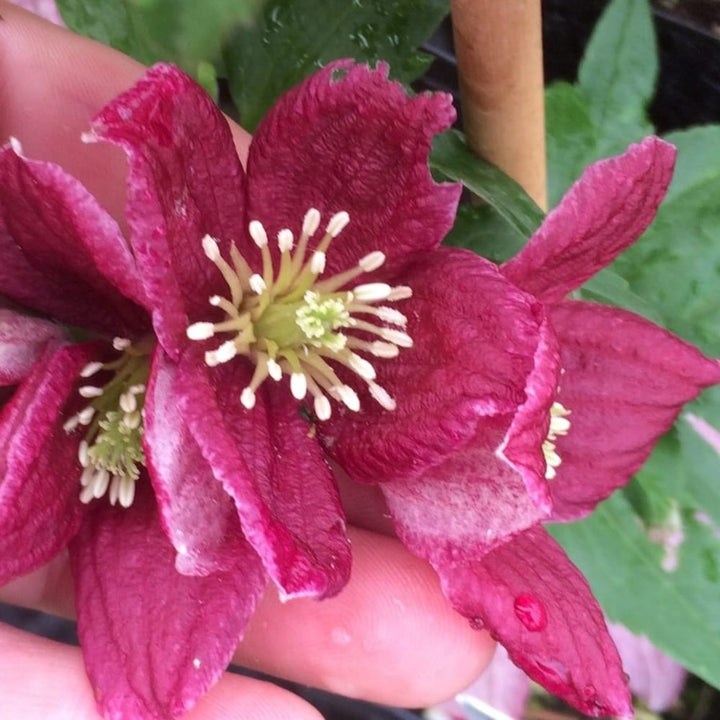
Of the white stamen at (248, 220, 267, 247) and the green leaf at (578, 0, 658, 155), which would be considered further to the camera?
the green leaf at (578, 0, 658, 155)

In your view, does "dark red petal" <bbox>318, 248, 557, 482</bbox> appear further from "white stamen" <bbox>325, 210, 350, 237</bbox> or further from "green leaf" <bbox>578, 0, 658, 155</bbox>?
"green leaf" <bbox>578, 0, 658, 155</bbox>

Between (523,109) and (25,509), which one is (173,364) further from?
(523,109)

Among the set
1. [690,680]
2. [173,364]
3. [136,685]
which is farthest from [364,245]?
[690,680]

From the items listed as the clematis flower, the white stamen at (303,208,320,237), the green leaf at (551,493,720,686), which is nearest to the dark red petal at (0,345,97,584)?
the clematis flower

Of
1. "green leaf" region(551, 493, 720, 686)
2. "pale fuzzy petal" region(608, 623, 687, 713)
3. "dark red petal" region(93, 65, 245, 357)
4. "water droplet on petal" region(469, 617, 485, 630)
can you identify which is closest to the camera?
"dark red petal" region(93, 65, 245, 357)

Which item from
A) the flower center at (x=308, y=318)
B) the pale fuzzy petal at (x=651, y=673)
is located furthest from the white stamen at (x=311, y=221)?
the pale fuzzy petal at (x=651, y=673)

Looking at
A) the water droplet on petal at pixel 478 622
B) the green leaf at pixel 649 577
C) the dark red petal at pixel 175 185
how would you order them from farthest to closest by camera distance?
the green leaf at pixel 649 577 < the water droplet on petal at pixel 478 622 < the dark red petal at pixel 175 185

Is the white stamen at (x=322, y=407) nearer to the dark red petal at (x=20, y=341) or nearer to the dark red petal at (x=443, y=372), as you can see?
the dark red petal at (x=443, y=372)
